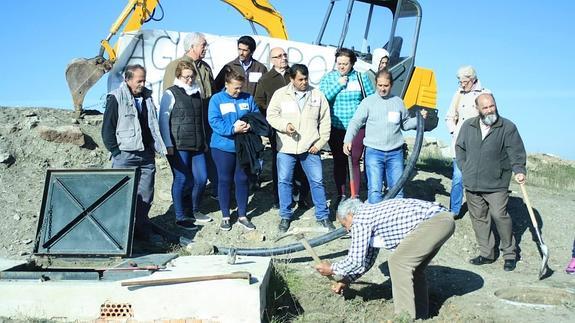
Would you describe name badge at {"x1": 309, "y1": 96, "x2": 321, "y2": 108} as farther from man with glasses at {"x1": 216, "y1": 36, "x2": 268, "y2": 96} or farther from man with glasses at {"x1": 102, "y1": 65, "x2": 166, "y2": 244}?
man with glasses at {"x1": 102, "y1": 65, "x2": 166, "y2": 244}

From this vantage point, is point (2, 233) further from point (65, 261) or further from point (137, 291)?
point (137, 291)

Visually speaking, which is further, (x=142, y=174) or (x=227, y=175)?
(x=227, y=175)

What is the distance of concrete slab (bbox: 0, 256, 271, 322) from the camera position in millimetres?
4961

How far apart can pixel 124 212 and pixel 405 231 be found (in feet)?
8.83

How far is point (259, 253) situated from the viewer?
6.70m

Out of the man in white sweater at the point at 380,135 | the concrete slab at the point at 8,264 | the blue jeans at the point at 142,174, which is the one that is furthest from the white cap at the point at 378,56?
the concrete slab at the point at 8,264

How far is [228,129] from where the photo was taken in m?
7.13

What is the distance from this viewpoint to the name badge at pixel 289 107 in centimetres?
723

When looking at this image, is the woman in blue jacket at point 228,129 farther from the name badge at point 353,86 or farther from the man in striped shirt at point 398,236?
the man in striped shirt at point 398,236

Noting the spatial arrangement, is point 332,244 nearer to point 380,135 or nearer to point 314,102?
point 380,135

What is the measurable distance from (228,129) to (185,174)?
2.35 feet

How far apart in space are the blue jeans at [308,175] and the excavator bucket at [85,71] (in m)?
4.16

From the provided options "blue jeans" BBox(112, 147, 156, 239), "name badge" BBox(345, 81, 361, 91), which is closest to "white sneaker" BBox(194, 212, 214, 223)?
"blue jeans" BBox(112, 147, 156, 239)

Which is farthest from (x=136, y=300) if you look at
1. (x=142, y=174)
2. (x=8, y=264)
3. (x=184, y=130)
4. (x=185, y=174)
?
(x=184, y=130)
